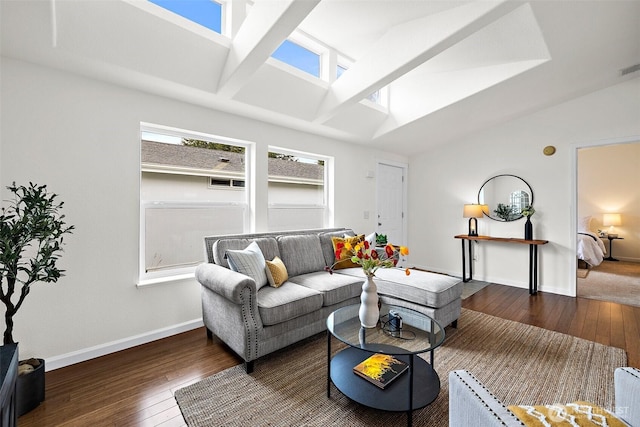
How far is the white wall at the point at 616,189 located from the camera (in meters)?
5.79

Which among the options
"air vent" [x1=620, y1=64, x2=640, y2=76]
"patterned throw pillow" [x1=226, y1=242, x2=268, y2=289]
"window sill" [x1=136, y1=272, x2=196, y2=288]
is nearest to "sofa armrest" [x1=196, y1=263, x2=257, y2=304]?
"patterned throw pillow" [x1=226, y1=242, x2=268, y2=289]

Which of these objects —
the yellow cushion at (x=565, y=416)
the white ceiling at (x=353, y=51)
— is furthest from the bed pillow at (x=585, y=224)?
the yellow cushion at (x=565, y=416)

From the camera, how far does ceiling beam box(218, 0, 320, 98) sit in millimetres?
1854

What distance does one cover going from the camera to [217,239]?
2.79 m

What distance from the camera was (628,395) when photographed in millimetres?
971

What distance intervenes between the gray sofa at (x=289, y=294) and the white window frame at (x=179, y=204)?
41cm

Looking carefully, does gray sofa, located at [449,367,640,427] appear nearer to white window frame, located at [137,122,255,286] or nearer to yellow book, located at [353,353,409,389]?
yellow book, located at [353,353,409,389]

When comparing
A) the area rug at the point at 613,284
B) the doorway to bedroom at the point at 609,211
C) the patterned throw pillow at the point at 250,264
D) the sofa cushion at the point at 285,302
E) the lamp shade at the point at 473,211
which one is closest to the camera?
the sofa cushion at the point at 285,302

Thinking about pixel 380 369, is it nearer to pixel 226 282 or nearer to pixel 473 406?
pixel 473 406

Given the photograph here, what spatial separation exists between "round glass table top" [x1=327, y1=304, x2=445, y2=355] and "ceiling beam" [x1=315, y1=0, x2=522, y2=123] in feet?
Answer: 7.04

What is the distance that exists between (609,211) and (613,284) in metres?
2.71

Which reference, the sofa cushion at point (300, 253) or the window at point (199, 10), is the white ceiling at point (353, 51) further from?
the sofa cushion at point (300, 253)

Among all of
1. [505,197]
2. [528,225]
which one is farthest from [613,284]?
[505,197]

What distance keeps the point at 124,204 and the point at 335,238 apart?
216 cm
